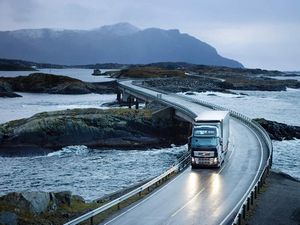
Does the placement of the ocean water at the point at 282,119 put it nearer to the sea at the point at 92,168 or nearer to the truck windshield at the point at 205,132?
the sea at the point at 92,168

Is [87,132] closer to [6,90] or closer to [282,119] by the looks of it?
[282,119]

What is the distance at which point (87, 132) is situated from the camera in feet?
204

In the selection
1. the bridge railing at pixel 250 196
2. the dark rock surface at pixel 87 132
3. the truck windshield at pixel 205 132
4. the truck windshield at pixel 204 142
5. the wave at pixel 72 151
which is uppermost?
the truck windshield at pixel 205 132

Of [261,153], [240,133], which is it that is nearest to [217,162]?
[261,153]

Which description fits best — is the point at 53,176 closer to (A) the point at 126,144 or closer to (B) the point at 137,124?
(A) the point at 126,144

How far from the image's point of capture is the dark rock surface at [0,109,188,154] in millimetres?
60188

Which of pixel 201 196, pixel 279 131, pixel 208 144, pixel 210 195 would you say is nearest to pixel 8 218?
pixel 201 196

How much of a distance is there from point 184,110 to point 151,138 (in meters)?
6.42

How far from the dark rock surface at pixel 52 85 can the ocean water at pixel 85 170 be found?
10269 cm

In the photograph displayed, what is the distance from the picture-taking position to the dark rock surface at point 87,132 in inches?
2370

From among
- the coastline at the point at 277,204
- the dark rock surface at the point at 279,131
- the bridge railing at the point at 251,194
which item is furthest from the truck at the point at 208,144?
the dark rock surface at the point at 279,131

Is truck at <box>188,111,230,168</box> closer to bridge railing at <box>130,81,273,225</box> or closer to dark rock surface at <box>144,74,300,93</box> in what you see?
bridge railing at <box>130,81,273,225</box>

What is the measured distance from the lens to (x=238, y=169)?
35.1 meters

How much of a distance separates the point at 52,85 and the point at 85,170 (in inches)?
4967
